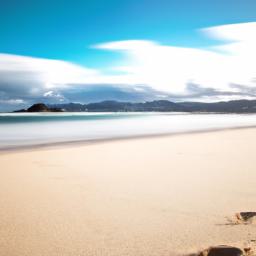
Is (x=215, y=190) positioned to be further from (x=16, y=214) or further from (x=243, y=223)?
(x=16, y=214)

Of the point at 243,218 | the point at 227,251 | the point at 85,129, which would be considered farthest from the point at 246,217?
the point at 85,129

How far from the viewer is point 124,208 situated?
4.63 meters

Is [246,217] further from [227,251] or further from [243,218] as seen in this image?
[227,251]

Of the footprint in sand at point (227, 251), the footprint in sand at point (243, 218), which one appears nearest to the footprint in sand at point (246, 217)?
the footprint in sand at point (243, 218)

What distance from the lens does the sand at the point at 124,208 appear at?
3.45 metres

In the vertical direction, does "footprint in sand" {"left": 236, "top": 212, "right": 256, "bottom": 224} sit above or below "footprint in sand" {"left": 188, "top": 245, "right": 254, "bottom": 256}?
below

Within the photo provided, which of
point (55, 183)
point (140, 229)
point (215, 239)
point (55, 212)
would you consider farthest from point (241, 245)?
point (55, 183)

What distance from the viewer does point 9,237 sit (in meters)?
3.63

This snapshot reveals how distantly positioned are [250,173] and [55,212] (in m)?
4.11

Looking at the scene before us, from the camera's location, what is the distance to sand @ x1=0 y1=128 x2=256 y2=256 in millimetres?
3445

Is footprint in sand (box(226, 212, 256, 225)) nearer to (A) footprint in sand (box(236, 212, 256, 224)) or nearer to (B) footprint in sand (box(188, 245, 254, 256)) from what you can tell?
(A) footprint in sand (box(236, 212, 256, 224))

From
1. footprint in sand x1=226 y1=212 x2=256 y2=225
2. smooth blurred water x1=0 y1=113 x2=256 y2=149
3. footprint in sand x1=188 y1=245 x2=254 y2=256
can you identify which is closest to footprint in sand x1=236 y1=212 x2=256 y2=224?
footprint in sand x1=226 y1=212 x2=256 y2=225

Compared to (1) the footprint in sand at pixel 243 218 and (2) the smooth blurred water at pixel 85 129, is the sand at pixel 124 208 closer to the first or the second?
(1) the footprint in sand at pixel 243 218

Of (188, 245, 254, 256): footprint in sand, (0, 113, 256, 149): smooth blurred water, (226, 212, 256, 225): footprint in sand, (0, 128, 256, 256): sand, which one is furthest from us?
(0, 113, 256, 149): smooth blurred water
